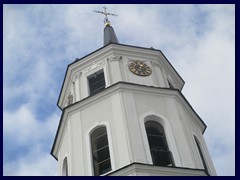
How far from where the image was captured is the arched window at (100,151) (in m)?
22.4

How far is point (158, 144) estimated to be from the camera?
76.5ft

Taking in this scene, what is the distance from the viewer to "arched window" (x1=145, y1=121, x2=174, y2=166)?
2236 cm

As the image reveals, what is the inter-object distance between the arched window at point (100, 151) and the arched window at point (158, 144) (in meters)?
1.85

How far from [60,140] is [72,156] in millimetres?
3140

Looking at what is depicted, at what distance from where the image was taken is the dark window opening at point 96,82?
27250 mm

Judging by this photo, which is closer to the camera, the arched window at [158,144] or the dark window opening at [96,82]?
the arched window at [158,144]

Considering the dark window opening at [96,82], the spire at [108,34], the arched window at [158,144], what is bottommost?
the arched window at [158,144]

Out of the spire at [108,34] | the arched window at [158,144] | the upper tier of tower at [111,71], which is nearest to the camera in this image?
the arched window at [158,144]

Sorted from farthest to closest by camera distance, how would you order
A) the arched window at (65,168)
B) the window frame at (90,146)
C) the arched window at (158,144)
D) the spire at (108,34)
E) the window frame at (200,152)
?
1. the spire at (108,34)
2. the arched window at (65,168)
3. the window frame at (200,152)
4. the arched window at (158,144)
5. the window frame at (90,146)

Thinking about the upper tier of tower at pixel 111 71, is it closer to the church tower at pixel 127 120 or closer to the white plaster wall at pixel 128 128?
the church tower at pixel 127 120

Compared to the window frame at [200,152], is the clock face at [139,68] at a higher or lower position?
higher

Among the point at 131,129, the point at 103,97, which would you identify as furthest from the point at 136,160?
the point at 103,97

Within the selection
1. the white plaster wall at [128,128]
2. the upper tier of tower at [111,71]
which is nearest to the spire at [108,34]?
the upper tier of tower at [111,71]

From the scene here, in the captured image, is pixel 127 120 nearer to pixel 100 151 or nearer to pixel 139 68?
pixel 100 151
